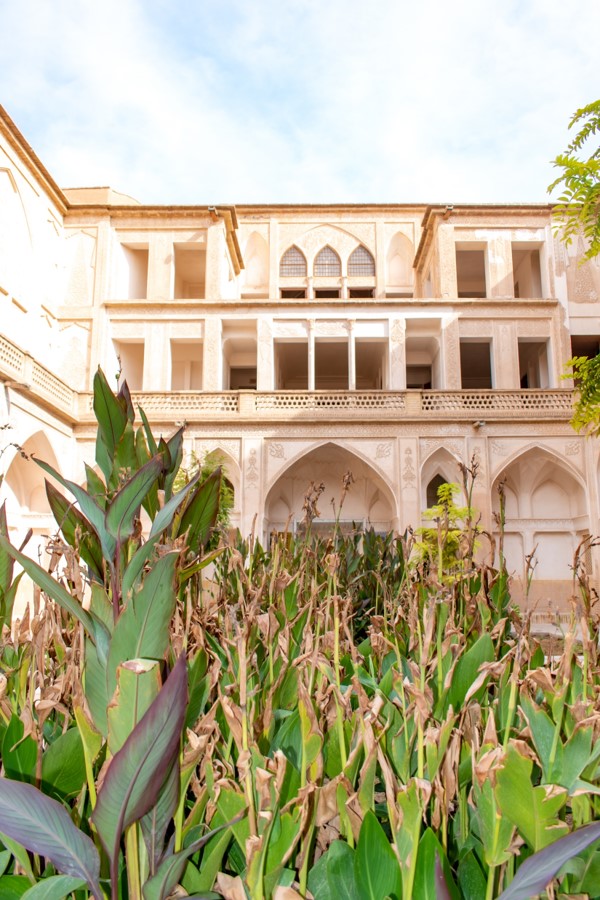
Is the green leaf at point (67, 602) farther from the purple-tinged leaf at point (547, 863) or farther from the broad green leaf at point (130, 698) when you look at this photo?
the purple-tinged leaf at point (547, 863)

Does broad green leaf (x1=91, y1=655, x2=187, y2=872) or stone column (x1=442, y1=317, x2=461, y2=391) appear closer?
broad green leaf (x1=91, y1=655, x2=187, y2=872)

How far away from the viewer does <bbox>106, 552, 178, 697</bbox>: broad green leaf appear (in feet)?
2.88

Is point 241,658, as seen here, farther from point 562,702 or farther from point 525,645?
point 525,645

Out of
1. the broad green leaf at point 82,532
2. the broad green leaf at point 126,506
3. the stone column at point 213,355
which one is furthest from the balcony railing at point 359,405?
the broad green leaf at point 126,506

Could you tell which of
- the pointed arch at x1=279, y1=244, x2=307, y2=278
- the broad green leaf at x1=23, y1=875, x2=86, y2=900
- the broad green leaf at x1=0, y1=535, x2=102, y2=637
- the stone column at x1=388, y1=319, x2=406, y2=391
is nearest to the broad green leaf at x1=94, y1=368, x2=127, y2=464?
the broad green leaf at x1=0, y1=535, x2=102, y2=637

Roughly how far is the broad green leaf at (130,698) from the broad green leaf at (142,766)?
0.04 meters

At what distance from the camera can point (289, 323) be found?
780 inches

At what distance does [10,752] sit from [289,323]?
19236mm

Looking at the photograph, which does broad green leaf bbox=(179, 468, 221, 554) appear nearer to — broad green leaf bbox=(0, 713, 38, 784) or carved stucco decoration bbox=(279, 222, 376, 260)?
broad green leaf bbox=(0, 713, 38, 784)

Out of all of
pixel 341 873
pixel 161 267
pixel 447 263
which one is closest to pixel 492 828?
pixel 341 873

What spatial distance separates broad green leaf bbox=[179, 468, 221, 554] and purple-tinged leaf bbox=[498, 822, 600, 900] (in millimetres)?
1196

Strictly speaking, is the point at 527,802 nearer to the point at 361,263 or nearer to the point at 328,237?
Result: the point at 361,263

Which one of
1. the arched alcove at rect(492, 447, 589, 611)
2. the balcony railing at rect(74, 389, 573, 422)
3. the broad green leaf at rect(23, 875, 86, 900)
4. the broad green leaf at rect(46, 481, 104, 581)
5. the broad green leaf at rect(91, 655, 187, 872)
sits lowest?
the broad green leaf at rect(23, 875, 86, 900)

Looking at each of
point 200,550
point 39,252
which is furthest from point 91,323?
point 200,550
